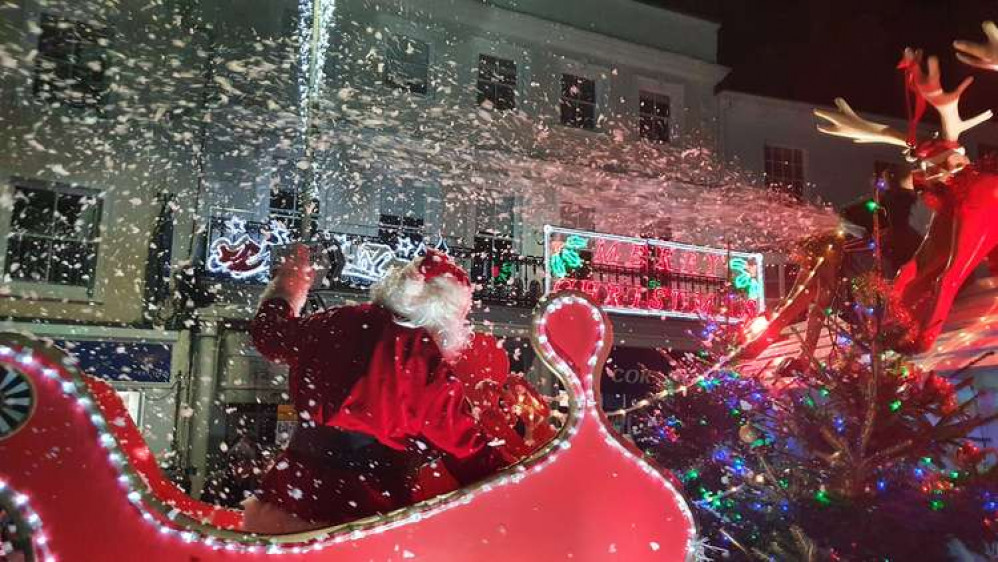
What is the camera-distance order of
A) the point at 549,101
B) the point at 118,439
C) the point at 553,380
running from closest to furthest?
the point at 118,439
the point at 553,380
the point at 549,101

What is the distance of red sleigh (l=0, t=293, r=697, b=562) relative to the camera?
64.2 inches

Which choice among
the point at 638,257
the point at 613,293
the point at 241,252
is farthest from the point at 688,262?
the point at 241,252

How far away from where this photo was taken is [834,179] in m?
16.9

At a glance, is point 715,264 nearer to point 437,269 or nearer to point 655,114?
point 655,114

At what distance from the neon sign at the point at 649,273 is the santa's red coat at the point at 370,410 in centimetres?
1045

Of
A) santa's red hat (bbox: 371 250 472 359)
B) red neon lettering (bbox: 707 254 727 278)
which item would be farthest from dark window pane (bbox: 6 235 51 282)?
red neon lettering (bbox: 707 254 727 278)

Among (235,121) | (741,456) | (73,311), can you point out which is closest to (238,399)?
(73,311)

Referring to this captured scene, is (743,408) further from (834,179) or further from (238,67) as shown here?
(834,179)

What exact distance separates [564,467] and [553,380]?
1180 cm

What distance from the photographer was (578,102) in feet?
49.5

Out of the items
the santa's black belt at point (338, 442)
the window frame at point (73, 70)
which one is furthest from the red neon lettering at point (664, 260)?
the santa's black belt at point (338, 442)

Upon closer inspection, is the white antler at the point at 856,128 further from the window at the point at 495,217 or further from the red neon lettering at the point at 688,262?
the window at the point at 495,217

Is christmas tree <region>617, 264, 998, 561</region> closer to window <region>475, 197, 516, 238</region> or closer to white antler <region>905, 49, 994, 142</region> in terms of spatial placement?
white antler <region>905, 49, 994, 142</region>

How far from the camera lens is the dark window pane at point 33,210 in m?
11.3
